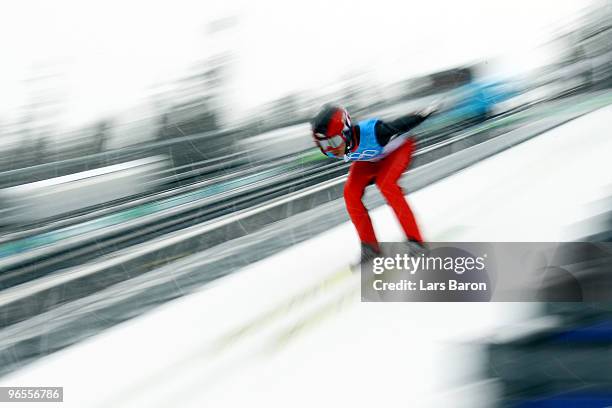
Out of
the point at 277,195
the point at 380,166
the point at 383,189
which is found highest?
the point at 277,195

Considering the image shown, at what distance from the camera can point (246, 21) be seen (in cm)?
378

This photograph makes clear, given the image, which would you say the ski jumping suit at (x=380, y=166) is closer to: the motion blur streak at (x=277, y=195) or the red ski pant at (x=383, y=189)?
the red ski pant at (x=383, y=189)

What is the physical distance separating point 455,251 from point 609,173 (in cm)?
99

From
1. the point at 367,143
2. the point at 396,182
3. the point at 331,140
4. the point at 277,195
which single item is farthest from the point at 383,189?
the point at 277,195

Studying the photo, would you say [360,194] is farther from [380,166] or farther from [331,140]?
[331,140]

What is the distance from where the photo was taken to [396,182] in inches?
89.4

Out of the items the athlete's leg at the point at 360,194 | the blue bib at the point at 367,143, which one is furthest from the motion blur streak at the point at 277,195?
the blue bib at the point at 367,143

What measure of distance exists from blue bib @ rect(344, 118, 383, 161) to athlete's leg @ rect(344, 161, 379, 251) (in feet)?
0.21

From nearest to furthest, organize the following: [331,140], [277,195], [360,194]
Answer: [331,140] → [360,194] → [277,195]

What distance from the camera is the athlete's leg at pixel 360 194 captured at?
92.0 inches


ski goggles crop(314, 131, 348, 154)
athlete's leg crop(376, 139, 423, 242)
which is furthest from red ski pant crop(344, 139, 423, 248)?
ski goggles crop(314, 131, 348, 154)

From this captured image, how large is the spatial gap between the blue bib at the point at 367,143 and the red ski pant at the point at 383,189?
57 mm

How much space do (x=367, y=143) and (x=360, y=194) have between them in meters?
0.25

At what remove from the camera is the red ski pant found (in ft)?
7.45
